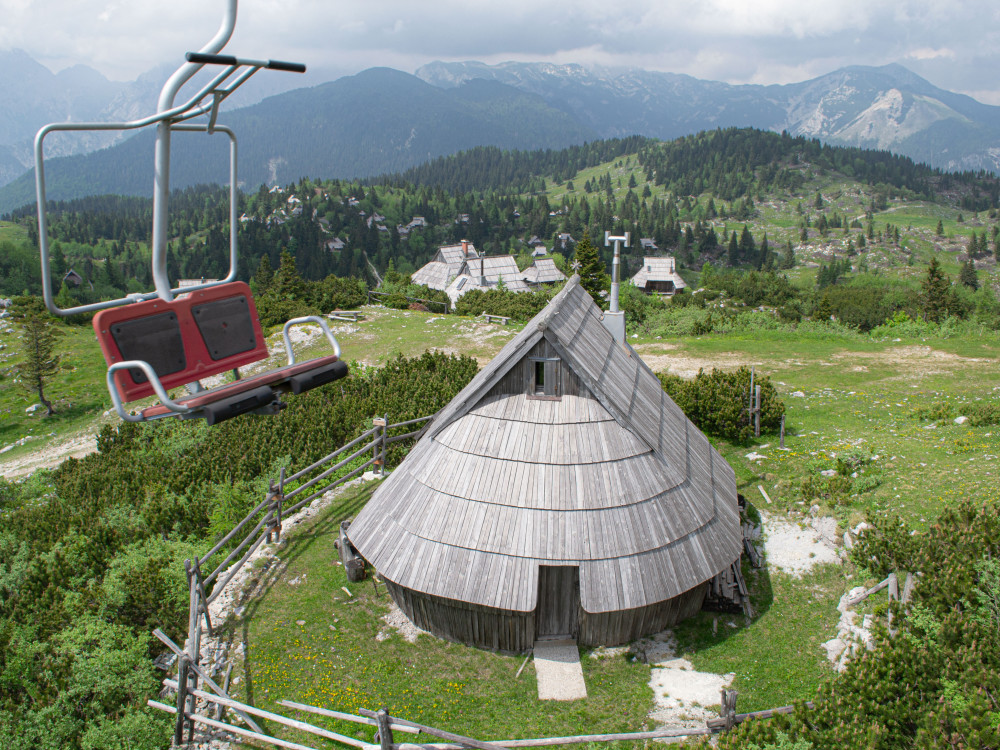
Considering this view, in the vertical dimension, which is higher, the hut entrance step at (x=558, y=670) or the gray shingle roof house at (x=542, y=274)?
the gray shingle roof house at (x=542, y=274)

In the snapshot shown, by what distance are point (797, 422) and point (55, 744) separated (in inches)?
880

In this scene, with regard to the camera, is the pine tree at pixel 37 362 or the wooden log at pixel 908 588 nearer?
the wooden log at pixel 908 588

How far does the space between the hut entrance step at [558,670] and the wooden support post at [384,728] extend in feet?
9.66

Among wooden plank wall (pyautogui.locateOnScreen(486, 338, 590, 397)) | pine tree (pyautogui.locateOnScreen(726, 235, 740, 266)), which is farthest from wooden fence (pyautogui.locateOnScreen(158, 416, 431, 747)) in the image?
pine tree (pyautogui.locateOnScreen(726, 235, 740, 266))

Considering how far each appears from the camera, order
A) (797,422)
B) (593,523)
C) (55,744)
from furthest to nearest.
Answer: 1. (797,422)
2. (593,523)
3. (55,744)

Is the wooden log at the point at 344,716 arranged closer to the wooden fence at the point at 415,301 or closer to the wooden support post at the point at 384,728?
the wooden support post at the point at 384,728

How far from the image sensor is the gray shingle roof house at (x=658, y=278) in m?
95.6

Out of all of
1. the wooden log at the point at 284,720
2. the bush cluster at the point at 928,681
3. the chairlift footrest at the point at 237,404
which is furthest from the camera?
the wooden log at the point at 284,720

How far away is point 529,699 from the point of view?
11.0 m

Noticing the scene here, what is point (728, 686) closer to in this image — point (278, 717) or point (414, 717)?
point (414, 717)

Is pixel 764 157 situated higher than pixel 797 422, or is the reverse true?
pixel 764 157

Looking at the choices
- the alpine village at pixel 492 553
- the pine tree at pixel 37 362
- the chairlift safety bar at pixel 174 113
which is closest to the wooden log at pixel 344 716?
the alpine village at pixel 492 553

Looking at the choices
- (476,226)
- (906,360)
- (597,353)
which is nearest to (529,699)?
(597,353)

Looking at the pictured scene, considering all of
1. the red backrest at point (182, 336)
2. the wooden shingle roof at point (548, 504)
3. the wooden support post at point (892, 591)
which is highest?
the red backrest at point (182, 336)
